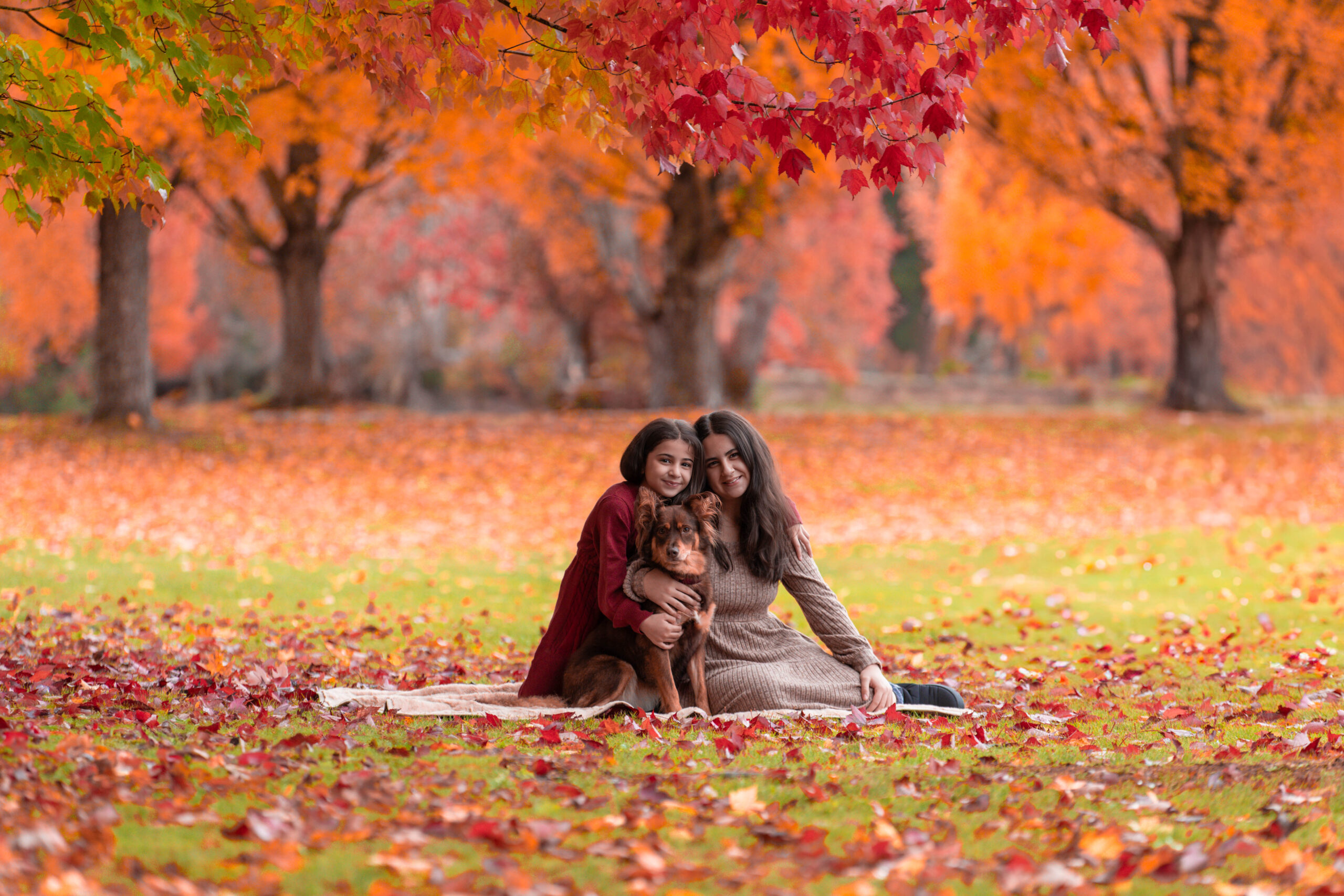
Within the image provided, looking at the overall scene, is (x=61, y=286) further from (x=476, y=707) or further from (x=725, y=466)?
(x=725, y=466)

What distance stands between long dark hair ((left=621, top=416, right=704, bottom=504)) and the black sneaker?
5.03 feet

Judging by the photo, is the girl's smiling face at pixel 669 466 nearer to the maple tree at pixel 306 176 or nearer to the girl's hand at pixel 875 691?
the girl's hand at pixel 875 691

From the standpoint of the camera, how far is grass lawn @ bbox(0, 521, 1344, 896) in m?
3.46

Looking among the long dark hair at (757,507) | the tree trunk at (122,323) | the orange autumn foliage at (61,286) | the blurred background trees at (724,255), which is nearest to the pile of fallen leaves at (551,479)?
the tree trunk at (122,323)

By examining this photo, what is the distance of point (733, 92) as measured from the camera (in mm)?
5387

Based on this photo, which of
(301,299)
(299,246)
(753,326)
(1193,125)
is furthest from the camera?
(753,326)

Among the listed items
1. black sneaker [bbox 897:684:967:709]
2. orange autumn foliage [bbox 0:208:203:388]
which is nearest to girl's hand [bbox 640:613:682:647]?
black sneaker [bbox 897:684:967:709]

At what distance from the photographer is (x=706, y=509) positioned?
5.39 meters

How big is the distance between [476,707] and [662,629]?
1.07 metres

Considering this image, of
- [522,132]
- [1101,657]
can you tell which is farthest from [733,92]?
[1101,657]

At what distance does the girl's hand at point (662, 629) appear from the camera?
5.37 metres

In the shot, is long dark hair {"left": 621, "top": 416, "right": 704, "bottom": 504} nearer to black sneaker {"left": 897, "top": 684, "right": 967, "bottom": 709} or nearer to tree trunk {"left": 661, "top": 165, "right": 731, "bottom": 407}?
black sneaker {"left": 897, "top": 684, "right": 967, "bottom": 709}

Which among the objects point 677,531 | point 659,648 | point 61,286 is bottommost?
point 659,648

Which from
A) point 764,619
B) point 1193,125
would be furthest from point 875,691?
point 1193,125
